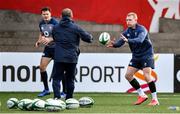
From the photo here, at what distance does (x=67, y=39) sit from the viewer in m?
15.5

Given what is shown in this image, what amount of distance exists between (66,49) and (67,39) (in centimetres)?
20

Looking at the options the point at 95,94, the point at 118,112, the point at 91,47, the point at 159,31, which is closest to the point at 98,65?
the point at 95,94

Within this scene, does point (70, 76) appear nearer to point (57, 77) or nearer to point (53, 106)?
point (57, 77)

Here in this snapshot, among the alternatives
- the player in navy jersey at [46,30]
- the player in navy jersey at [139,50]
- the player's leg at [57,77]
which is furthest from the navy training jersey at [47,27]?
the player's leg at [57,77]

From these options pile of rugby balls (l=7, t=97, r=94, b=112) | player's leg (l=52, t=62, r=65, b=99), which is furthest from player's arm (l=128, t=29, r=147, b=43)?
pile of rugby balls (l=7, t=97, r=94, b=112)

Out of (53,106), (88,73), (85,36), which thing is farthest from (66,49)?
(88,73)

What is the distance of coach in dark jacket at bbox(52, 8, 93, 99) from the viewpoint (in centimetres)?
1539

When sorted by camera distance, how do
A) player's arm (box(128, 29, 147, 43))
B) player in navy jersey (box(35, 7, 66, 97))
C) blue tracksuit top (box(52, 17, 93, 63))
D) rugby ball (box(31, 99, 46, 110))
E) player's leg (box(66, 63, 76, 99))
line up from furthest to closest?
player in navy jersey (box(35, 7, 66, 97)) → player's arm (box(128, 29, 147, 43)) → player's leg (box(66, 63, 76, 99)) → blue tracksuit top (box(52, 17, 93, 63)) → rugby ball (box(31, 99, 46, 110))

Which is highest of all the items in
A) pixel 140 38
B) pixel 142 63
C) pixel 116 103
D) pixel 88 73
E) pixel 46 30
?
pixel 46 30

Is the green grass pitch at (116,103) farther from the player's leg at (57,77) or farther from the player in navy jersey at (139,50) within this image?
the player's leg at (57,77)

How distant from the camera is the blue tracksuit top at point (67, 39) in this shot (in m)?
15.4

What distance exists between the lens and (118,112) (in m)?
13.6

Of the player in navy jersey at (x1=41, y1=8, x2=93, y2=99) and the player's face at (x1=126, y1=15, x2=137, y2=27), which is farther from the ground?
the player's face at (x1=126, y1=15, x2=137, y2=27)

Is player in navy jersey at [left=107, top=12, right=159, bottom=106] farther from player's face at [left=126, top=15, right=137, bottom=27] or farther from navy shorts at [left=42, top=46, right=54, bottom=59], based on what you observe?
navy shorts at [left=42, top=46, right=54, bottom=59]
